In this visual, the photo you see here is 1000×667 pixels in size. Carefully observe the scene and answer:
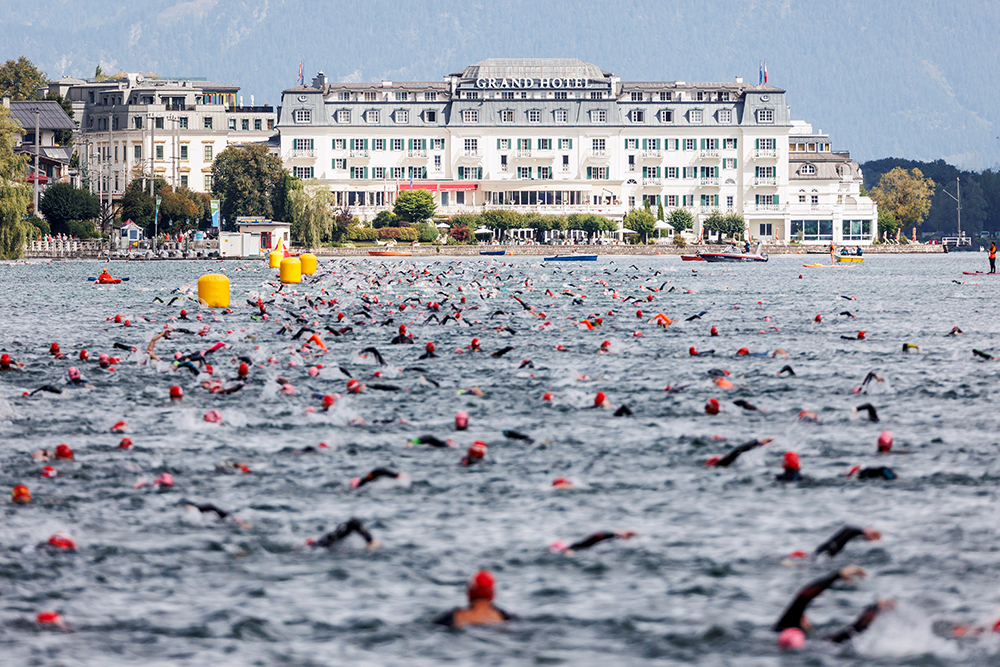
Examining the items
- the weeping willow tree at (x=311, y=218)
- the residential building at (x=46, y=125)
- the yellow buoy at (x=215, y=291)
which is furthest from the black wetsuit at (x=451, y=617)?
the residential building at (x=46, y=125)

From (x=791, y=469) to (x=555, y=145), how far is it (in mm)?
135129

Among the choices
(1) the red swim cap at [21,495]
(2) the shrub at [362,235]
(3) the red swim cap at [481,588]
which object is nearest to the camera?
(3) the red swim cap at [481,588]

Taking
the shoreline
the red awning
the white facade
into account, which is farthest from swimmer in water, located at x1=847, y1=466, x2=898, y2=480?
the white facade

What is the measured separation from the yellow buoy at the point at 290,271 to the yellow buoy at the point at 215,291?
1479 cm

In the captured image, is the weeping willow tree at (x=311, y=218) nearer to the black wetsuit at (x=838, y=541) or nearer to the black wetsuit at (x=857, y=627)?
the black wetsuit at (x=838, y=541)

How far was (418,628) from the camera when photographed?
7504mm

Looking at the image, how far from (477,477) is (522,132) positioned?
134572 millimetres

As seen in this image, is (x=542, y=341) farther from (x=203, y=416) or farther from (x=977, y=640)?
(x=977, y=640)

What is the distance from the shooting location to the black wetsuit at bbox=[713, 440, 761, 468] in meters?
11.8

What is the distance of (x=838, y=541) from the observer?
8.93 meters

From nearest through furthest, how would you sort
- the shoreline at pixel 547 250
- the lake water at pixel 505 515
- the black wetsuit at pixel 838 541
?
1. the lake water at pixel 505 515
2. the black wetsuit at pixel 838 541
3. the shoreline at pixel 547 250

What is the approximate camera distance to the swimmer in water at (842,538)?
29.0 ft

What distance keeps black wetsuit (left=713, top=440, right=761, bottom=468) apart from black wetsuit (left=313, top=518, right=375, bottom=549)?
3.87 metres

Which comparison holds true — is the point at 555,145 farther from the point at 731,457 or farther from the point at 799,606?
the point at 799,606
